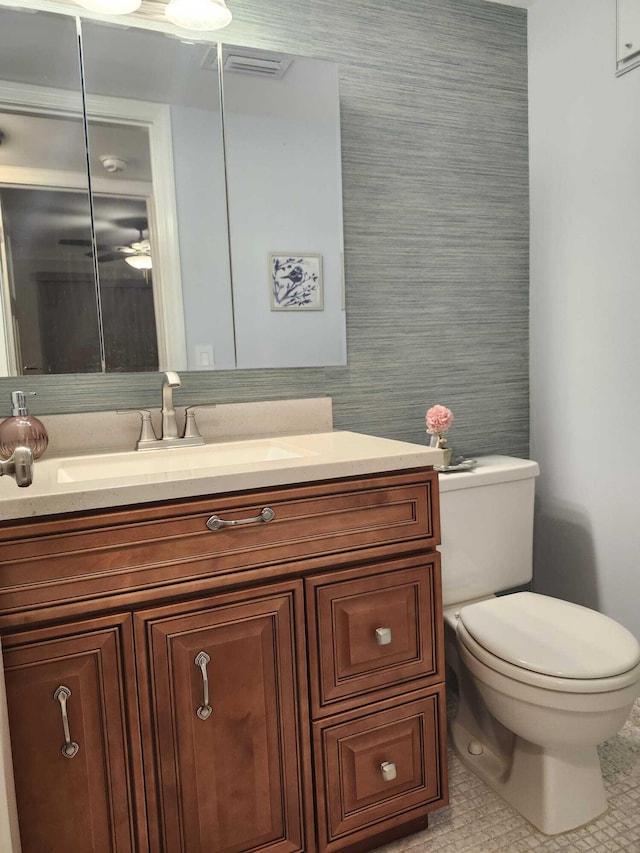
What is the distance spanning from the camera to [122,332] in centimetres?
146

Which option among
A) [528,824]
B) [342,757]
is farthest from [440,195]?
[528,824]

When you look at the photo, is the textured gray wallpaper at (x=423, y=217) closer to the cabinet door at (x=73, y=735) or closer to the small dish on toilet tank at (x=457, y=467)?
the small dish on toilet tank at (x=457, y=467)

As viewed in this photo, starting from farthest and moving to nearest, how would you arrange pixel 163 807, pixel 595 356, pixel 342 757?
pixel 595 356 → pixel 342 757 → pixel 163 807

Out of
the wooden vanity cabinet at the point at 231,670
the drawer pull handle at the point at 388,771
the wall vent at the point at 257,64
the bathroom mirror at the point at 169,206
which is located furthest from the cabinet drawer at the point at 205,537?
the wall vent at the point at 257,64

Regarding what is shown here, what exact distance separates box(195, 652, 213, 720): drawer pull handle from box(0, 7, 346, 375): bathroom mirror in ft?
2.43

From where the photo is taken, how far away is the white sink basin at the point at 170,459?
1.29 m

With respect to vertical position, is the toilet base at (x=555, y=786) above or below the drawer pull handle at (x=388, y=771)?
below

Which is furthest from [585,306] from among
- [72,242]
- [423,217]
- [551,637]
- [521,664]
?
Result: [72,242]

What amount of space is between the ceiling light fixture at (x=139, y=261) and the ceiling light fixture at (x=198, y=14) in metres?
0.58

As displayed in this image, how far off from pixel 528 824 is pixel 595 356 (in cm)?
129

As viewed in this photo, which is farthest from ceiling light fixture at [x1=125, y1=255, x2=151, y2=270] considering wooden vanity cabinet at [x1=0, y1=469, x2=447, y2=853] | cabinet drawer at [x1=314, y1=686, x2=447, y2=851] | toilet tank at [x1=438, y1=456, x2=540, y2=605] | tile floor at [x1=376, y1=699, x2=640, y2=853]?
tile floor at [x1=376, y1=699, x2=640, y2=853]

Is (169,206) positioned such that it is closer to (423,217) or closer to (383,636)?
(423,217)

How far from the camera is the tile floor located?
1298 mm

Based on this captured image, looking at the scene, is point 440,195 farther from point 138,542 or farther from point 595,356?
point 138,542
